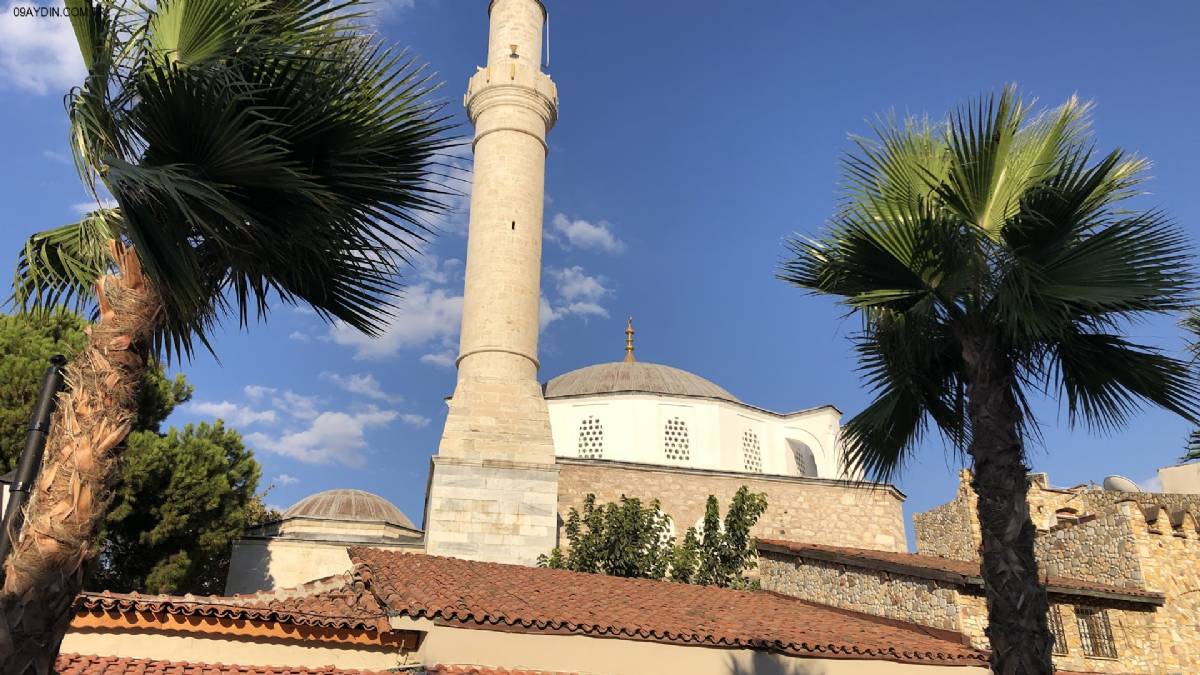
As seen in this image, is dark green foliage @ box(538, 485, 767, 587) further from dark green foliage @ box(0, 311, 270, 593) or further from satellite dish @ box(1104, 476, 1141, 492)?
satellite dish @ box(1104, 476, 1141, 492)

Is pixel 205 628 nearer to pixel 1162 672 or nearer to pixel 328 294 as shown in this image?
pixel 328 294

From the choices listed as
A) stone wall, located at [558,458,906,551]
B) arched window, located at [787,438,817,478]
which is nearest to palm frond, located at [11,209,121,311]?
stone wall, located at [558,458,906,551]

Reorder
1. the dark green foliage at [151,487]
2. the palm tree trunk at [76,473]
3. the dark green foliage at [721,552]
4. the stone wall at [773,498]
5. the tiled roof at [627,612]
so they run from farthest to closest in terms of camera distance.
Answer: the stone wall at [773,498] → the dark green foliage at [721,552] → the dark green foliage at [151,487] → the tiled roof at [627,612] → the palm tree trunk at [76,473]

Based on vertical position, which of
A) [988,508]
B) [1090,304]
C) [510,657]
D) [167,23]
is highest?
[167,23]

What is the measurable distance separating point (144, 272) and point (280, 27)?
1.67 m

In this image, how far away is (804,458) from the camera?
28.0 m

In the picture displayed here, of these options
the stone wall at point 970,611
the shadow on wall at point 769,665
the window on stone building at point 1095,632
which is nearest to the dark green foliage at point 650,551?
the stone wall at point 970,611

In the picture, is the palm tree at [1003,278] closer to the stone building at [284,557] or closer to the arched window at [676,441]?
the stone building at [284,557]

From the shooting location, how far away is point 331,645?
351 inches

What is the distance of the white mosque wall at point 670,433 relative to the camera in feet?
84.5

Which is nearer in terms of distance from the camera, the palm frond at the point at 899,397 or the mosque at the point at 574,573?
the palm frond at the point at 899,397

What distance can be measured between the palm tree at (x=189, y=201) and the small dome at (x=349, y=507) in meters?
22.3

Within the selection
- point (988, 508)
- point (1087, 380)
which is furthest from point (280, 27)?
point (1087, 380)

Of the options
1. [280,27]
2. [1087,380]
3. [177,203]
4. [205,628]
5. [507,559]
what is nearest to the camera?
[177,203]
